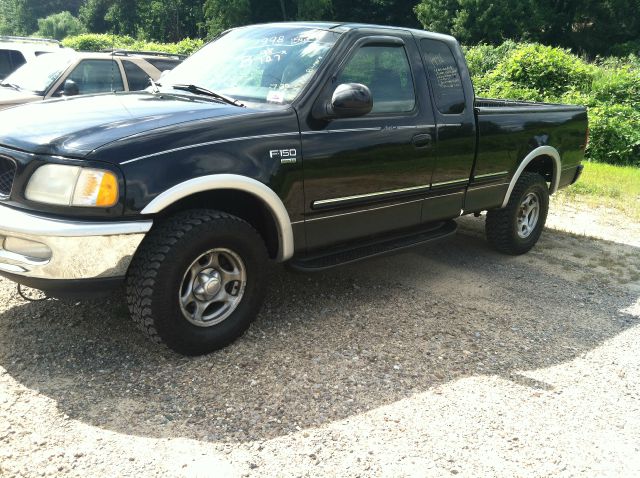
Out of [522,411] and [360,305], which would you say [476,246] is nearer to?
[360,305]

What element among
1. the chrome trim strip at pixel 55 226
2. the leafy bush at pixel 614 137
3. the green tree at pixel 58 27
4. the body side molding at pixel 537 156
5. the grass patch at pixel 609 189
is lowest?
the grass patch at pixel 609 189

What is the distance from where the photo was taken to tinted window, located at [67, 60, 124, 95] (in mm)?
8555

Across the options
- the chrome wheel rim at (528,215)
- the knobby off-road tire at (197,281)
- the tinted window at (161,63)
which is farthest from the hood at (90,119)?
the tinted window at (161,63)

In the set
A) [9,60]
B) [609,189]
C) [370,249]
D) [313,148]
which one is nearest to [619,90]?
[609,189]

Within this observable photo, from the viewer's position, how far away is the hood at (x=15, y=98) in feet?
25.3

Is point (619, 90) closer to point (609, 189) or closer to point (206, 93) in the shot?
point (609, 189)

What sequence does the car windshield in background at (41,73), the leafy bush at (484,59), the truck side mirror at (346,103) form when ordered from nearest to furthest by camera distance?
the truck side mirror at (346,103)
the car windshield in background at (41,73)
the leafy bush at (484,59)

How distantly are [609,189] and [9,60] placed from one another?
11101mm

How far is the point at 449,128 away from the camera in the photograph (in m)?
4.64

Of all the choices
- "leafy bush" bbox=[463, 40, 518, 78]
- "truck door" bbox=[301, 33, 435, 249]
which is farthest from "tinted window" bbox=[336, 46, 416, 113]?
"leafy bush" bbox=[463, 40, 518, 78]

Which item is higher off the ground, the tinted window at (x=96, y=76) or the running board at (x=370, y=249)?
the tinted window at (x=96, y=76)

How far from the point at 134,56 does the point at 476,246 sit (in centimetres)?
643

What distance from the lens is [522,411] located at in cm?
322

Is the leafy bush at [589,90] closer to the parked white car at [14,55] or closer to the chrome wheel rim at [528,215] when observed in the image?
the chrome wheel rim at [528,215]
